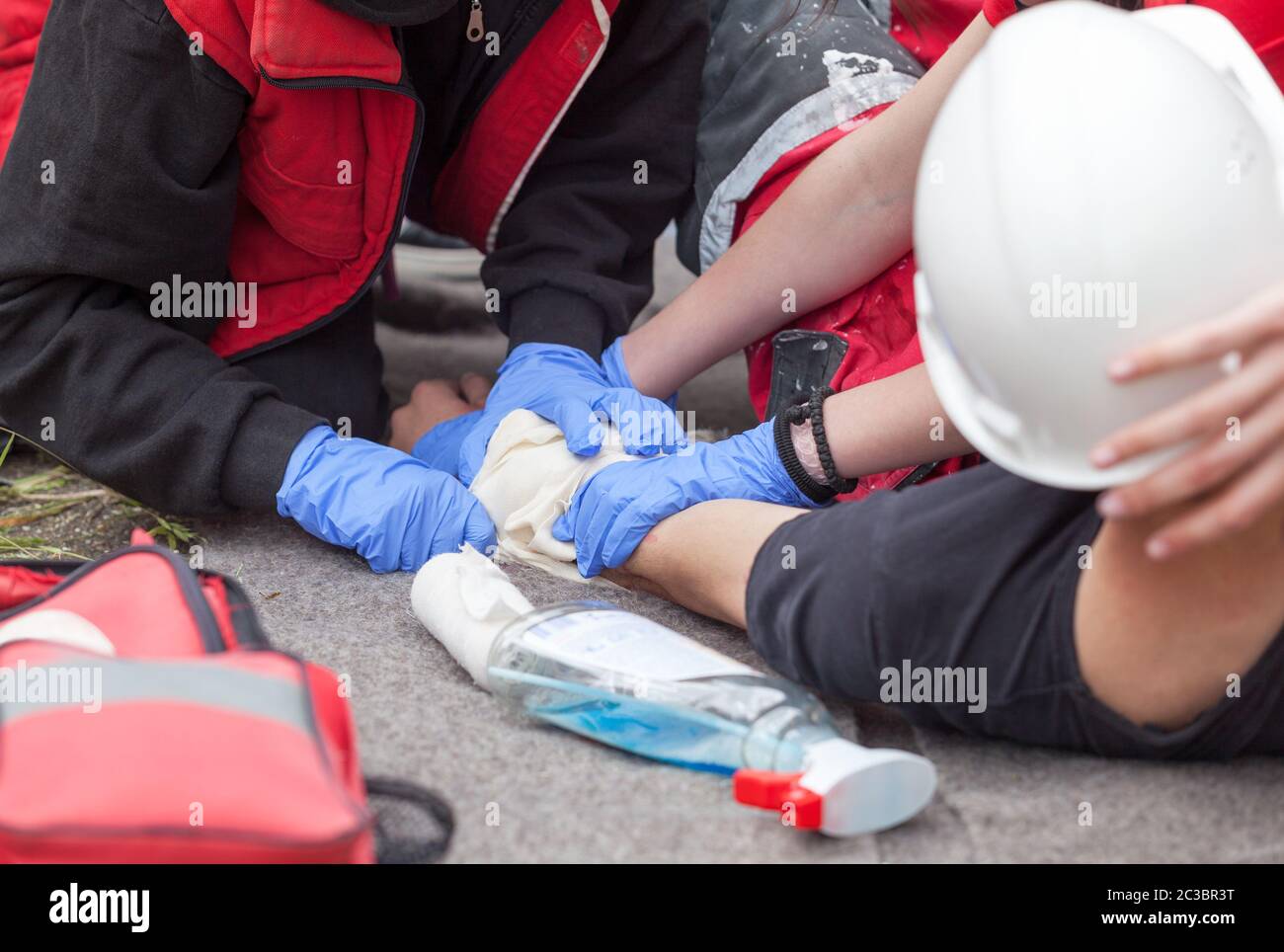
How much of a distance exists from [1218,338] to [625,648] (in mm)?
377

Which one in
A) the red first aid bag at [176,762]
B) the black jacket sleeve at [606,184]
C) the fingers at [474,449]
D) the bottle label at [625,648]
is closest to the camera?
the red first aid bag at [176,762]

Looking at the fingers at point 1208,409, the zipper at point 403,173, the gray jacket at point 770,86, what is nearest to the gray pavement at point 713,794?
the fingers at point 1208,409

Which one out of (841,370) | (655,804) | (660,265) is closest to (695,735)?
(655,804)

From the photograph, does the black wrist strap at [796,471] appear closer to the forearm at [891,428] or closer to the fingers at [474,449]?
the forearm at [891,428]

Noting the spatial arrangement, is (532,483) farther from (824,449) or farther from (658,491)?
Answer: (824,449)

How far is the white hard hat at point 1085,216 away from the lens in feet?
1.87

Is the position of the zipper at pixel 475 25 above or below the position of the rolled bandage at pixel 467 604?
above

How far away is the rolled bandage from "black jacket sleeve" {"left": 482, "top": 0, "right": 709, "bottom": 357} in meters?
0.38

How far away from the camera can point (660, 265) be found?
206cm

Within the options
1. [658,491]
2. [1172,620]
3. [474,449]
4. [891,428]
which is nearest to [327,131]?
[474,449]

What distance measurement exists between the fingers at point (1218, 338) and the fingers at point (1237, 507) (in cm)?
5

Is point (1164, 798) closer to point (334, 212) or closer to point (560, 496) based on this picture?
point (560, 496)

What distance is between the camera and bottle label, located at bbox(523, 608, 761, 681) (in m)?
0.75

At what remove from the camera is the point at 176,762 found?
0.54 metres
